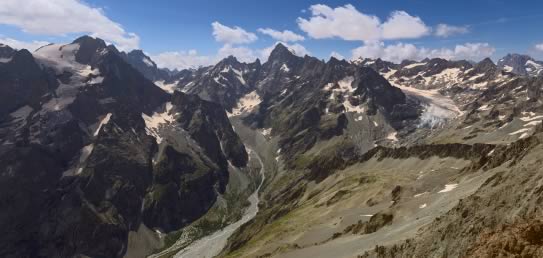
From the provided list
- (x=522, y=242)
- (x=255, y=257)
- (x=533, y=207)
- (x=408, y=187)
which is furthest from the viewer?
(x=408, y=187)

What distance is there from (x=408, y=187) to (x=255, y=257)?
57.2 m

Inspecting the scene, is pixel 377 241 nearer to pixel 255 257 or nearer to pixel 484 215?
pixel 484 215

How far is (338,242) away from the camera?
374 feet

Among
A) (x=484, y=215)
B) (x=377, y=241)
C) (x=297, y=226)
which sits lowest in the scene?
(x=297, y=226)

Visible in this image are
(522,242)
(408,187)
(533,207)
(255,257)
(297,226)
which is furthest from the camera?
(297,226)

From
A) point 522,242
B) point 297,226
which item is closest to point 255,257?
point 297,226

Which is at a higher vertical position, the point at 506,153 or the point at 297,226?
the point at 506,153

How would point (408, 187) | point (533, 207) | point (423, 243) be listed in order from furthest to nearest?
point (408, 187)
point (423, 243)
point (533, 207)

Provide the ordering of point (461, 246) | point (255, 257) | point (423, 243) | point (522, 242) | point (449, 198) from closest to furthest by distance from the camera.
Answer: point (522, 242), point (461, 246), point (423, 243), point (449, 198), point (255, 257)

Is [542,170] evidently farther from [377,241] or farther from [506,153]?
[506,153]

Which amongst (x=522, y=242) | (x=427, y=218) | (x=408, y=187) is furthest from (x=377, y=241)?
(x=408, y=187)

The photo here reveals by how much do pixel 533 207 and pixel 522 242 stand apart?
485 inches

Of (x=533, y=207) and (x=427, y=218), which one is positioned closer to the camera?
(x=533, y=207)

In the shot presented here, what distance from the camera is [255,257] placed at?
14675 centimetres
